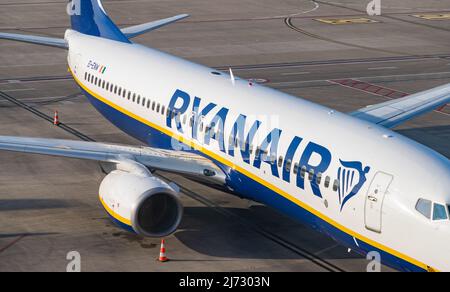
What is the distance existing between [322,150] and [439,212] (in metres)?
5.30

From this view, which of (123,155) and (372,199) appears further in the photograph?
(123,155)

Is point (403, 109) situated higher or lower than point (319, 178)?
higher

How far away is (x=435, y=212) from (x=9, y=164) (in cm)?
2283

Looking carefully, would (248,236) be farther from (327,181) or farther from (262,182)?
(327,181)

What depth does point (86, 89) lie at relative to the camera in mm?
45250

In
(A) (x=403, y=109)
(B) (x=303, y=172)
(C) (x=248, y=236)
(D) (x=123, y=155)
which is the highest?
(A) (x=403, y=109)

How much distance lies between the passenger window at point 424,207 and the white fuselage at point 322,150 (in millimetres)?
121

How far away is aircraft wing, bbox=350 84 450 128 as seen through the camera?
4025 centimetres

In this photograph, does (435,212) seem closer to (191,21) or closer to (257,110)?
(257,110)

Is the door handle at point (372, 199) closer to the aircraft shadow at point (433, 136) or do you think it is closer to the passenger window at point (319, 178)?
the passenger window at point (319, 178)

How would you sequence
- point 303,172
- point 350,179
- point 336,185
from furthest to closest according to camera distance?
point 303,172
point 336,185
point 350,179

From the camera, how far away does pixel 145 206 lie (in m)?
32.6

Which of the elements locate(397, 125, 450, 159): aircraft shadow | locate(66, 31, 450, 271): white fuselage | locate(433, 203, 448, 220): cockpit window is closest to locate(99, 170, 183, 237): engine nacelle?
locate(66, 31, 450, 271): white fuselage

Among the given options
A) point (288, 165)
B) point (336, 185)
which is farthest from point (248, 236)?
point (336, 185)
